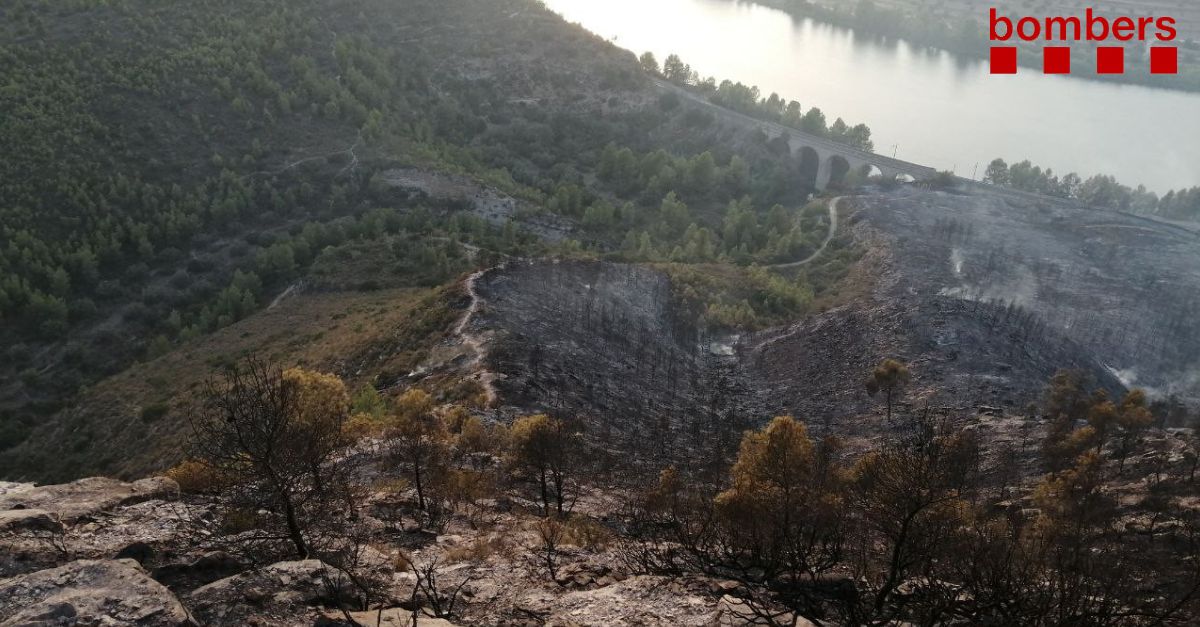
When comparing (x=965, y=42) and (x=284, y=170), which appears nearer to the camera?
(x=284, y=170)

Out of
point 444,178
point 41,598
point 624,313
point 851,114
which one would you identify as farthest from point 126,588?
point 851,114

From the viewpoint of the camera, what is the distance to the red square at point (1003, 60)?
362 feet

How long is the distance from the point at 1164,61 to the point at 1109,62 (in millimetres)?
6512

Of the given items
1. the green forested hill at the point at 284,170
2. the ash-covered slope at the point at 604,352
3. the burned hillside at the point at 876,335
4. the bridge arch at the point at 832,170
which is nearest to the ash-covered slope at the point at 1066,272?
the burned hillside at the point at 876,335

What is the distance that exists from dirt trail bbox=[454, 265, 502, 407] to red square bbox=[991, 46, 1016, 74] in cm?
10002

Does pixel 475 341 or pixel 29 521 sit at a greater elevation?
pixel 29 521

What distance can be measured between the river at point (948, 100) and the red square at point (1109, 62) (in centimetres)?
225

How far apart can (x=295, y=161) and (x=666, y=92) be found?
3757cm

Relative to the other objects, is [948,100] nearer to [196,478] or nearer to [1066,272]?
[1066,272]

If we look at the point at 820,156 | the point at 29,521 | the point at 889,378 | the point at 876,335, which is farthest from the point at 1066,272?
the point at 29,521

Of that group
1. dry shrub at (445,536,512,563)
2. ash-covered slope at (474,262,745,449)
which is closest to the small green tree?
ash-covered slope at (474,262,745,449)

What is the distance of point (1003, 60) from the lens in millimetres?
111188

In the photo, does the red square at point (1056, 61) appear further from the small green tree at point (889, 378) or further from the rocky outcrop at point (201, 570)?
the rocky outcrop at point (201, 570)

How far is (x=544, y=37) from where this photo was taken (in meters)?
85.6
